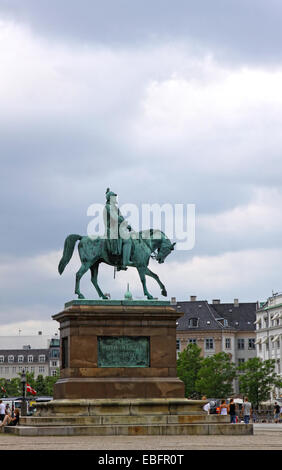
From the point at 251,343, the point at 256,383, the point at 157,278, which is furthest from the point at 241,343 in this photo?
the point at 157,278

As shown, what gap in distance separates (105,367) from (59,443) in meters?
8.79

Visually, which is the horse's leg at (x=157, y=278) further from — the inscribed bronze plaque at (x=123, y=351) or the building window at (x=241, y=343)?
the building window at (x=241, y=343)

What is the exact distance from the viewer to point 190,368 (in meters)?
137

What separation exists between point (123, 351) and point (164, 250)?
5.32m

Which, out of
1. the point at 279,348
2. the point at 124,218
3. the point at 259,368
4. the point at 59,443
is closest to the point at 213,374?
the point at 259,368

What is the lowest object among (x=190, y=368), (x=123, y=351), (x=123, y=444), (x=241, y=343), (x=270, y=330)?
(x=190, y=368)

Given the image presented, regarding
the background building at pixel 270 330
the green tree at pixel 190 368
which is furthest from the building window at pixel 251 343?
the green tree at pixel 190 368

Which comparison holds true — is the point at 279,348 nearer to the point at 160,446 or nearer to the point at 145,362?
the point at 145,362

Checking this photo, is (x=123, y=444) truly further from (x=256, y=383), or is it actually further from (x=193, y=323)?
(x=193, y=323)

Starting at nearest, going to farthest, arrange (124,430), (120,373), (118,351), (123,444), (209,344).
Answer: (123,444), (124,430), (120,373), (118,351), (209,344)

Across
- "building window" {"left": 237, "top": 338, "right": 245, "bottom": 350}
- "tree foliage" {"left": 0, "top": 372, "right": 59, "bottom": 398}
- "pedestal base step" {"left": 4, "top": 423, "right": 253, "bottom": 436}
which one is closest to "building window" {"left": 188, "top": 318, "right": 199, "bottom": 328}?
"building window" {"left": 237, "top": 338, "right": 245, "bottom": 350}

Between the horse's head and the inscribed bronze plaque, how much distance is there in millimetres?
4277

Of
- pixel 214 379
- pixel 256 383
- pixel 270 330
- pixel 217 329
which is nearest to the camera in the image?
pixel 256 383

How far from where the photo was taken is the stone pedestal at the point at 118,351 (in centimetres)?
3641
